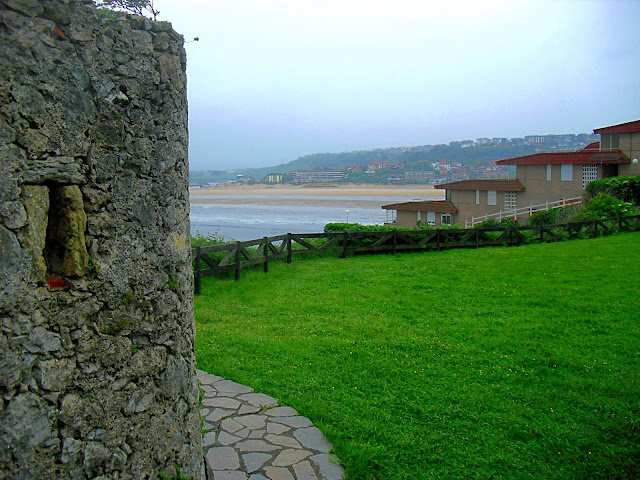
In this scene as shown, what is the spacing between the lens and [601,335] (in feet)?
27.5

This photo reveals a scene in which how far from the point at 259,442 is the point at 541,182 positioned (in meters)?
36.1

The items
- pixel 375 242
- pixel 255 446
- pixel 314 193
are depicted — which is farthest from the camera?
pixel 314 193

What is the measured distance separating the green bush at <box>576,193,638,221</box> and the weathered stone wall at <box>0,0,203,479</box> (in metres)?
22.2

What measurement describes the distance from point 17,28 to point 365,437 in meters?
4.57

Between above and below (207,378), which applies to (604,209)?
above

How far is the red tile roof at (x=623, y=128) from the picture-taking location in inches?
1377

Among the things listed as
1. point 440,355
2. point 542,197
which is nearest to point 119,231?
point 440,355

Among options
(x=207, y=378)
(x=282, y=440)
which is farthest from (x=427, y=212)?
(x=282, y=440)

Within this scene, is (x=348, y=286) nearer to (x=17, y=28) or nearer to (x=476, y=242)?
(x=476, y=242)

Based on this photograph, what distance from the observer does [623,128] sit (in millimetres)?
35594

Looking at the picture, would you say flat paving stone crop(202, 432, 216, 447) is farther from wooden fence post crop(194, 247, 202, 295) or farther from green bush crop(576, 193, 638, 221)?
green bush crop(576, 193, 638, 221)

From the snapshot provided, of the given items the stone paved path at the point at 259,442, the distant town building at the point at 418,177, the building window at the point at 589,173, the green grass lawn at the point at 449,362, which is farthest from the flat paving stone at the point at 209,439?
the distant town building at the point at 418,177

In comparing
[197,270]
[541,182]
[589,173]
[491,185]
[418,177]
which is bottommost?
[197,270]

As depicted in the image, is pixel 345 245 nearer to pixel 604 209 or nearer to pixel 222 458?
pixel 222 458
